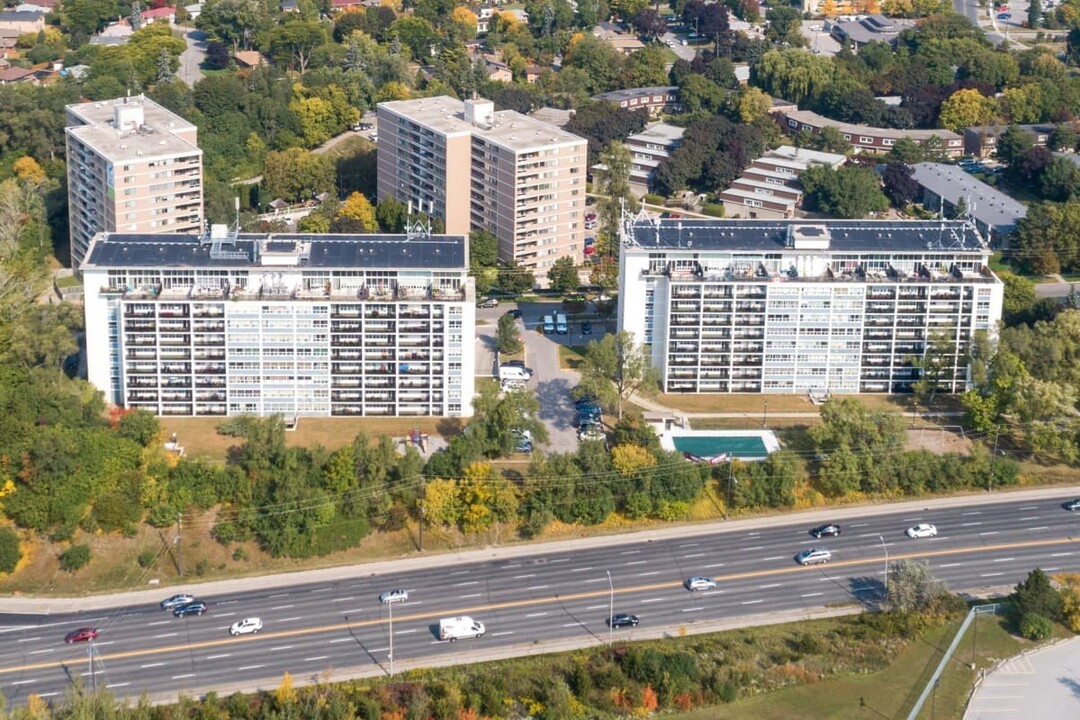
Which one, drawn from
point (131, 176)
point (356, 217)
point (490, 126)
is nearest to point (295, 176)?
point (356, 217)

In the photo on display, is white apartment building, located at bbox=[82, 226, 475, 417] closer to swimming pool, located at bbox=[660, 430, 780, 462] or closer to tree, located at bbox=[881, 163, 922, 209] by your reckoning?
swimming pool, located at bbox=[660, 430, 780, 462]

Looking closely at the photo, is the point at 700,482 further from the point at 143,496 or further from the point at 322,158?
the point at 322,158

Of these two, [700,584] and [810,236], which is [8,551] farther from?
[810,236]

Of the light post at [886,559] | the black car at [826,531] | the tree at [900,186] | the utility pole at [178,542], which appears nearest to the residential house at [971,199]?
the tree at [900,186]

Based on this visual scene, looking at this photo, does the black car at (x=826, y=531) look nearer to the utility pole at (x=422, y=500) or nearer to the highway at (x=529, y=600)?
the highway at (x=529, y=600)

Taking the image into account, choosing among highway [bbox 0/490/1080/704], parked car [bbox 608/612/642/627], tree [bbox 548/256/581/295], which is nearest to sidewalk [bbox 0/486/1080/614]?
highway [bbox 0/490/1080/704]

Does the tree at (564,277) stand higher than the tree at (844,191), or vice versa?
the tree at (844,191)
